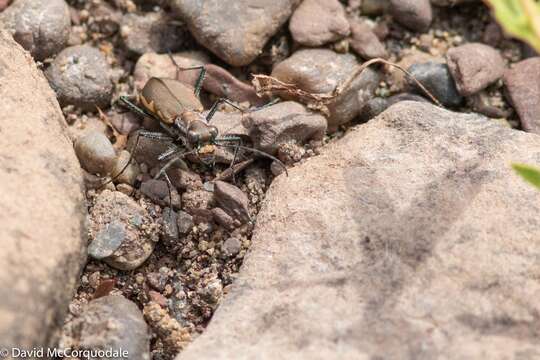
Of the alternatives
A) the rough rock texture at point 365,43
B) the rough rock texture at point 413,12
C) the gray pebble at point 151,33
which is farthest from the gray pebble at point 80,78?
the rough rock texture at point 413,12

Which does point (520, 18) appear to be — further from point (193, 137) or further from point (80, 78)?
point (80, 78)

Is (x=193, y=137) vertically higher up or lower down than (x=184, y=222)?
higher up

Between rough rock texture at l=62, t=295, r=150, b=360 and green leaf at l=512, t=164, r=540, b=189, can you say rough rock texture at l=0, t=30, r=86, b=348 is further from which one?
green leaf at l=512, t=164, r=540, b=189

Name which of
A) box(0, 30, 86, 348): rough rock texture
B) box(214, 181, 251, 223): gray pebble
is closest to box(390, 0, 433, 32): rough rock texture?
box(214, 181, 251, 223): gray pebble

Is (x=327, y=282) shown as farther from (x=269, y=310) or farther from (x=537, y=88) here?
(x=537, y=88)

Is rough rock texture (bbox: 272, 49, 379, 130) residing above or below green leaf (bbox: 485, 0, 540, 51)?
below

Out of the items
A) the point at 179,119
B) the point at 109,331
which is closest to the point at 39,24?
the point at 179,119
